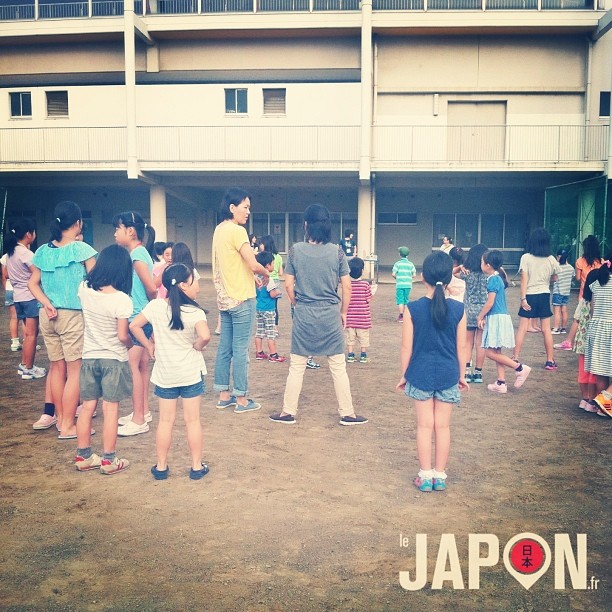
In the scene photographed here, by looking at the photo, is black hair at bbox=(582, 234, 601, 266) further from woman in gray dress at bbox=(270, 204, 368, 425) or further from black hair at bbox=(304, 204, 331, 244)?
black hair at bbox=(304, 204, 331, 244)

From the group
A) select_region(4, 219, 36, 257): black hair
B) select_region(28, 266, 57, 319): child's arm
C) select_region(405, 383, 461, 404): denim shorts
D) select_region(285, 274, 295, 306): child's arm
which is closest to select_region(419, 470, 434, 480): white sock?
select_region(405, 383, 461, 404): denim shorts

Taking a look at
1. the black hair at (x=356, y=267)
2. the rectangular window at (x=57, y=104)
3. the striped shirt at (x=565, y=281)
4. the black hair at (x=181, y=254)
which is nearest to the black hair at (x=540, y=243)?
the black hair at (x=356, y=267)

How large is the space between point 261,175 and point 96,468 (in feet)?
63.9

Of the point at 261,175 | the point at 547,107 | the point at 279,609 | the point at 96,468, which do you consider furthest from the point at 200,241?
the point at 279,609

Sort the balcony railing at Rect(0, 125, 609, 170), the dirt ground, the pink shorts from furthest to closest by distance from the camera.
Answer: the balcony railing at Rect(0, 125, 609, 170) → the pink shorts → the dirt ground

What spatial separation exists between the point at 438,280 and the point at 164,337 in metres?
1.92

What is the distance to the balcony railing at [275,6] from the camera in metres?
21.9

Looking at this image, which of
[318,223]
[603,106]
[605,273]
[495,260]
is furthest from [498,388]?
[603,106]

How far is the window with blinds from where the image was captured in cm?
2266

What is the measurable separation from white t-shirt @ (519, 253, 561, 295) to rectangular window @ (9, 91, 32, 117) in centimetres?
2091

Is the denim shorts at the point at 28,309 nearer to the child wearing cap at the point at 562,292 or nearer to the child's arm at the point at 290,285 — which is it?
the child's arm at the point at 290,285

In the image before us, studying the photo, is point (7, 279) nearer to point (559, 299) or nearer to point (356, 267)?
point (356, 267)

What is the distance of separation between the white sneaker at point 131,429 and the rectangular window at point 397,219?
23258 millimetres

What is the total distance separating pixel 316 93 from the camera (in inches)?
875
